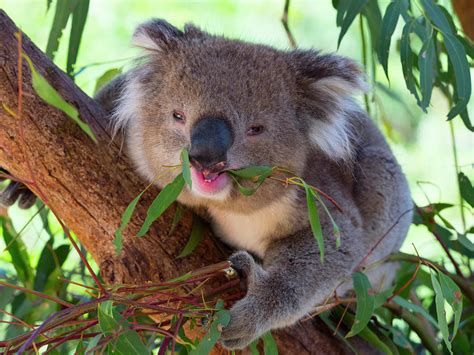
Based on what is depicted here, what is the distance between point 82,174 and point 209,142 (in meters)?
0.48

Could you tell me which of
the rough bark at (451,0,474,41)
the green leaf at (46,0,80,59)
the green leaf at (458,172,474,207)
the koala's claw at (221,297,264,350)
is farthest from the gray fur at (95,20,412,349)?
the rough bark at (451,0,474,41)

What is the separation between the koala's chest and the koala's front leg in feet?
0.19

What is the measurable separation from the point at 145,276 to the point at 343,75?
0.95 metres

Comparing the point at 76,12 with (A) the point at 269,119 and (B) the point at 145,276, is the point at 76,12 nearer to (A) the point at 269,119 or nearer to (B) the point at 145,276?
(A) the point at 269,119

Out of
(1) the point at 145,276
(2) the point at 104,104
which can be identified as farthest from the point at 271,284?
(2) the point at 104,104

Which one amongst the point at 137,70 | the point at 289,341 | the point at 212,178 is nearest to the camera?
the point at 212,178

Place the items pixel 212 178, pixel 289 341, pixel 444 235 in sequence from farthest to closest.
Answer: pixel 444 235 < pixel 289 341 < pixel 212 178

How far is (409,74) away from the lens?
257 centimetres

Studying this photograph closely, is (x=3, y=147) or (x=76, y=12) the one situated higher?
(x=76, y=12)

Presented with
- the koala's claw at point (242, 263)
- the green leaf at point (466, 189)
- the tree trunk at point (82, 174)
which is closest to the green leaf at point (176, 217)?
the tree trunk at point (82, 174)

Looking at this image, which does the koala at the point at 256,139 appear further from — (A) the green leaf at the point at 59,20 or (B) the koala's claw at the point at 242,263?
(A) the green leaf at the point at 59,20

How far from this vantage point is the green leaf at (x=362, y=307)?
92.3 inches

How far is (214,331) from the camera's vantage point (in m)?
2.10

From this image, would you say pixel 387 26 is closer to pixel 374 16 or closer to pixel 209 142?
pixel 374 16
